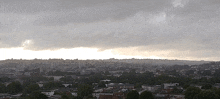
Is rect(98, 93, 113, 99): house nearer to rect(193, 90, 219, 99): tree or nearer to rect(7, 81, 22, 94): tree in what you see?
rect(193, 90, 219, 99): tree

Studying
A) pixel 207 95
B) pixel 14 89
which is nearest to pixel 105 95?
pixel 207 95

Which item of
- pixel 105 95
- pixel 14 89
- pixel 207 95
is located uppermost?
pixel 14 89

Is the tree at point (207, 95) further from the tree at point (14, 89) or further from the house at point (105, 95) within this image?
the tree at point (14, 89)

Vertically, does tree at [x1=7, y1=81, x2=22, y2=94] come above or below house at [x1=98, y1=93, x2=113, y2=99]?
above

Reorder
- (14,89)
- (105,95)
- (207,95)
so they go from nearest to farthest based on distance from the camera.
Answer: (207,95), (105,95), (14,89)

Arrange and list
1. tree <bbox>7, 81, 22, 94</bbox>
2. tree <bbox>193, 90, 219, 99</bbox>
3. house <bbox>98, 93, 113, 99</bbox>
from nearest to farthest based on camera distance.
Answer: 1. tree <bbox>193, 90, 219, 99</bbox>
2. house <bbox>98, 93, 113, 99</bbox>
3. tree <bbox>7, 81, 22, 94</bbox>

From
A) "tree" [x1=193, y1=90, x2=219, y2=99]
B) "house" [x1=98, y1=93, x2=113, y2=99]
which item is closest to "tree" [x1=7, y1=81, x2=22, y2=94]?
"house" [x1=98, y1=93, x2=113, y2=99]

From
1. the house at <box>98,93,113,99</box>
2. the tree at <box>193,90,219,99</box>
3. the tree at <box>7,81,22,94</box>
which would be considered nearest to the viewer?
the tree at <box>193,90,219,99</box>

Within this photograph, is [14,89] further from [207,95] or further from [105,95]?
[207,95]

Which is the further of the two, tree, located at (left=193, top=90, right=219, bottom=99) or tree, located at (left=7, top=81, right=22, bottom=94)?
tree, located at (left=7, top=81, right=22, bottom=94)

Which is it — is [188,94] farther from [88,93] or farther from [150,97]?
[88,93]

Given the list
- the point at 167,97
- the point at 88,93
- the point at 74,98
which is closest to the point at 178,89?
the point at 167,97
